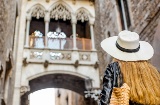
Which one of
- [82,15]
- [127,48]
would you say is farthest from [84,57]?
[127,48]

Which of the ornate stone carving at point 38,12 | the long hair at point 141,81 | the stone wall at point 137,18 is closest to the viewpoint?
the long hair at point 141,81

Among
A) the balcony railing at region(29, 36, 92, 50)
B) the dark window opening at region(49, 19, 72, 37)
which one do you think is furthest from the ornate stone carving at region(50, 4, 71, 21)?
the balcony railing at region(29, 36, 92, 50)

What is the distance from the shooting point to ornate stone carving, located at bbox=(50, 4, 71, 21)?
15.1 meters

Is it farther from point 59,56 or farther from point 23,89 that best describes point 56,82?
point 23,89

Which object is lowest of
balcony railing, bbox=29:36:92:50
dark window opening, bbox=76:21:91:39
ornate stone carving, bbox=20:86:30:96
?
ornate stone carving, bbox=20:86:30:96

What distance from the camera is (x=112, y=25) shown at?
9211mm

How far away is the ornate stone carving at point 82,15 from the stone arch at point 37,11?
1.90m

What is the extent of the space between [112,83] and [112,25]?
7572mm

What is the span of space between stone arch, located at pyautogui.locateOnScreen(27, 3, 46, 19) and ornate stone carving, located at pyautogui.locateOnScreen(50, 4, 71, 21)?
498 mm

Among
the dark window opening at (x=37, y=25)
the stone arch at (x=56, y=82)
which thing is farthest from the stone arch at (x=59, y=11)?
the stone arch at (x=56, y=82)

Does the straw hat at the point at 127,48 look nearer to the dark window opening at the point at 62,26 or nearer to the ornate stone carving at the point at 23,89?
the ornate stone carving at the point at 23,89

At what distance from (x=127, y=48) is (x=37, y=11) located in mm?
13425

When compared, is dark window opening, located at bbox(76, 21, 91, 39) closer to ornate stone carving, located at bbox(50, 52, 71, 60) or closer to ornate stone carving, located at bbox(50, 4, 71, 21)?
ornate stone carving, located at bbox(50, 4, 71, 21)

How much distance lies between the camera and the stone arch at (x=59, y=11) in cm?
1506
